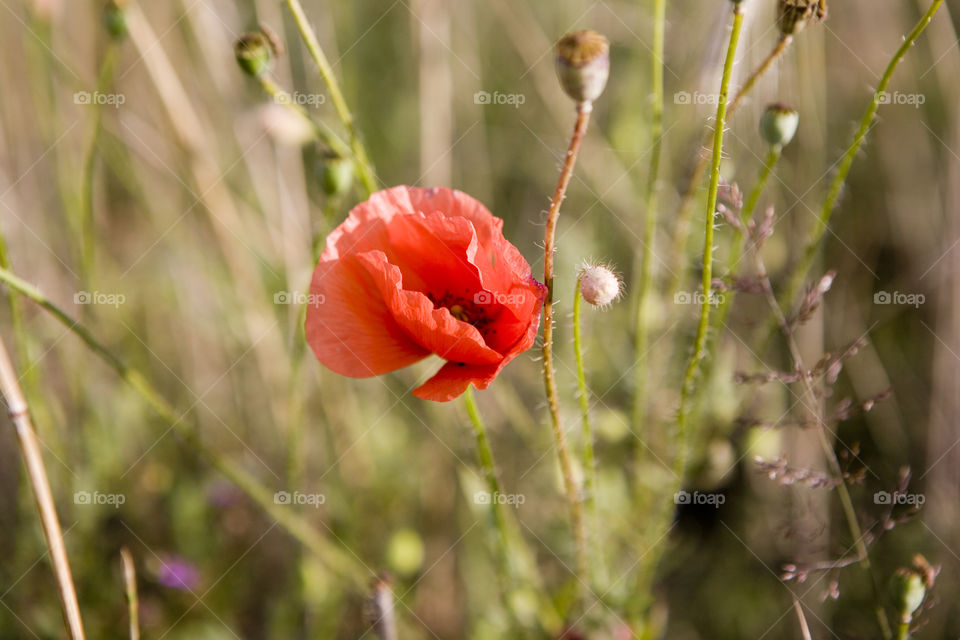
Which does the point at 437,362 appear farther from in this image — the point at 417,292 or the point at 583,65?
the point at 583,65

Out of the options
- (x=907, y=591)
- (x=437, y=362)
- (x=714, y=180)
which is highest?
(x=714, y=180)

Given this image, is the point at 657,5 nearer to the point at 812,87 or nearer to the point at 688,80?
the point at 688,80

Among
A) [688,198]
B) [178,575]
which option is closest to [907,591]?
[688,198]

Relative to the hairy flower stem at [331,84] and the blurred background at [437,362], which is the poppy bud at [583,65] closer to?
the hairy flower stem at [331,84]

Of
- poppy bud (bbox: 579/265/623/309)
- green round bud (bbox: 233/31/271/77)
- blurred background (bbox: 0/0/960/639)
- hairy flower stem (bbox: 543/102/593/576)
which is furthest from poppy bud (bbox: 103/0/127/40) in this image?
poppy bud (bbox: 579/265/623/309)

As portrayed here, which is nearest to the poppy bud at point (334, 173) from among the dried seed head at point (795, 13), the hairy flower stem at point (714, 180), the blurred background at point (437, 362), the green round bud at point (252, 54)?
the blurred background at point (437, 362)

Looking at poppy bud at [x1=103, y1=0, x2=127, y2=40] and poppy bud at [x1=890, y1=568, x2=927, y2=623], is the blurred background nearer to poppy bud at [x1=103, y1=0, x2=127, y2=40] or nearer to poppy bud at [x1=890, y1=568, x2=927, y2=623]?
poppy bud at [x1=103, y1=0, x2=127, y2=40]
